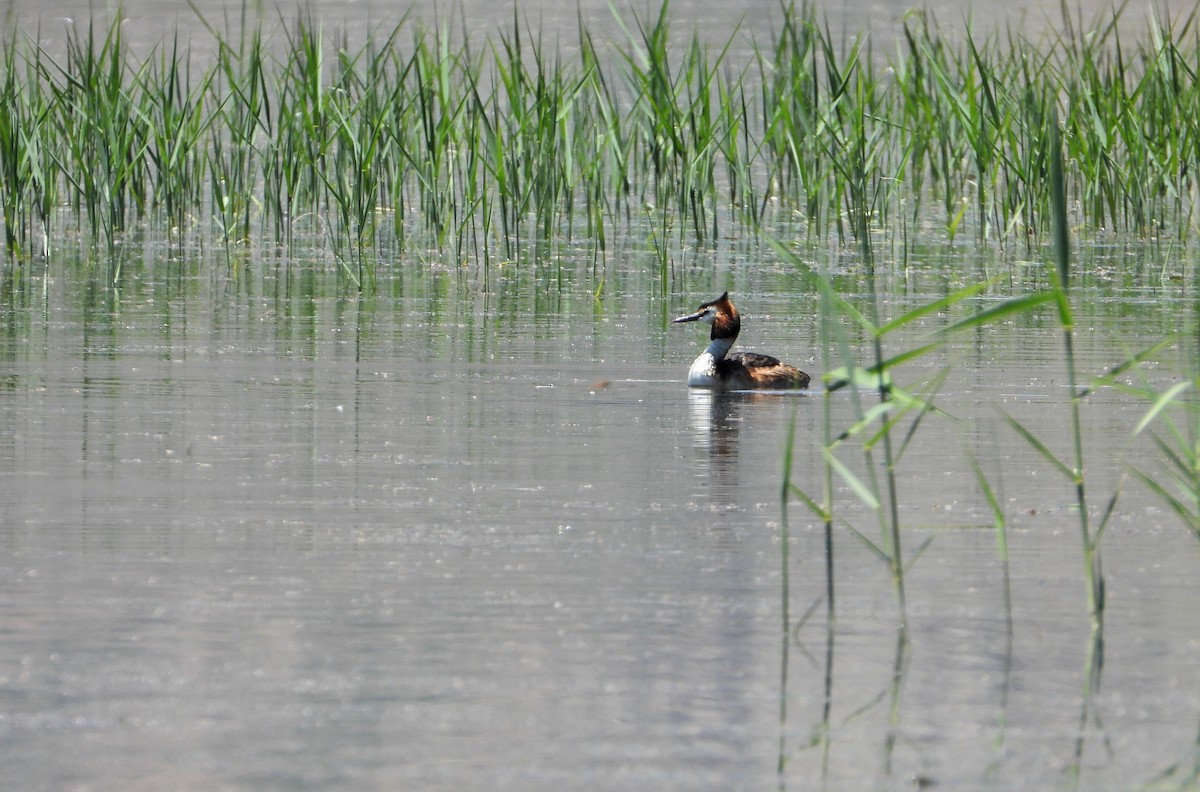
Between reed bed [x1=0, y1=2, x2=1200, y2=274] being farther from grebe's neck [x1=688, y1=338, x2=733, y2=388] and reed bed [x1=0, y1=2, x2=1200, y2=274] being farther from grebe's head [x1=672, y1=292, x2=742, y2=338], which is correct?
grebe's neck [x1=688, y1=338, x2=733, y2=388]

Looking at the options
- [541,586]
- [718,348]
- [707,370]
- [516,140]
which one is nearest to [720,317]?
[718,348]

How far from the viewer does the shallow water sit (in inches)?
133

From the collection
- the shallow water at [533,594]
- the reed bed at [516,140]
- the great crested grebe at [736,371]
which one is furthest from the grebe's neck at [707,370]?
the reed bed at [516,140]

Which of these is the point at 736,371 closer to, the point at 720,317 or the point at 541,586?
the point at 720,317

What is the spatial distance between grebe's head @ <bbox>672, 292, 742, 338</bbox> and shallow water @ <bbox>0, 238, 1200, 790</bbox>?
87cm

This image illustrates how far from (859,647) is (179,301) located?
6.46 meters

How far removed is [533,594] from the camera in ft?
14.1

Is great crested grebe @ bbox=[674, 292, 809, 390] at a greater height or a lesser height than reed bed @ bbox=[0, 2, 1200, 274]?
lesser

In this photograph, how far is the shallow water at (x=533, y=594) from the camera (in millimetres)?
3387

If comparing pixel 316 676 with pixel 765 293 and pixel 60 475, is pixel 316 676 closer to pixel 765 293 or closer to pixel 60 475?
pixel 60 475

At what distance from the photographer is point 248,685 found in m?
3.68

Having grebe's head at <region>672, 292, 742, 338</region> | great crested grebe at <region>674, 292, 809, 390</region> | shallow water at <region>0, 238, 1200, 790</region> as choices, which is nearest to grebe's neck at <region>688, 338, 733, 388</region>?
great crested grebe at <region>674, 292, 809, 390</region>

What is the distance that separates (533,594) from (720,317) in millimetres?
4486

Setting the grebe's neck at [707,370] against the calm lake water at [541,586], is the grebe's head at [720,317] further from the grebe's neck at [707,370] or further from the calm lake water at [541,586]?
the grebe's neck at [707,370]
